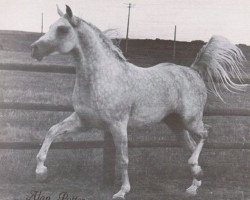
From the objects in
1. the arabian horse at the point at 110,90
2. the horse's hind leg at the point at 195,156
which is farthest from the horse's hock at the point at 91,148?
the arabian horse at the point at 110,90

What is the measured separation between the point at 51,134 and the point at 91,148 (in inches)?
62.8

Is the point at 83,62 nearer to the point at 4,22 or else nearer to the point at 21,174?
the point at 4,22

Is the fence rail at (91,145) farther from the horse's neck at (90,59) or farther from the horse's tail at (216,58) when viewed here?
the horse's neck at (90,59)

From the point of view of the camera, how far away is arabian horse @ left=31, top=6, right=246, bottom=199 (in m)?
4.18

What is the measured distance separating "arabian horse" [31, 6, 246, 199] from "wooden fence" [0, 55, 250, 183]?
60 centimetres

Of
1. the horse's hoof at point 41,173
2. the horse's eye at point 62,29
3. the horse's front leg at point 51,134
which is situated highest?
the horse's eye at point 62,29

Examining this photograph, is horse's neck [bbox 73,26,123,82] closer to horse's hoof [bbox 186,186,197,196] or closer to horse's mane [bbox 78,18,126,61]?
horse's mane [bbox 78,18,126,61]

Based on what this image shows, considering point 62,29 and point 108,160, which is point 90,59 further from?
point 108,160

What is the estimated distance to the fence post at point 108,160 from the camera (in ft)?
16.8

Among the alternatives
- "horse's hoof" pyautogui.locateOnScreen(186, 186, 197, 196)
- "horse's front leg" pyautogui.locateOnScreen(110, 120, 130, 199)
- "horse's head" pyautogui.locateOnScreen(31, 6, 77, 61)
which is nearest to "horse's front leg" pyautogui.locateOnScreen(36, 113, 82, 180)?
"horse's front leg" pyautogui.locateOnScreen(110, 120, 130, 199)

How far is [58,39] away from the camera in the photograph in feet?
13.5

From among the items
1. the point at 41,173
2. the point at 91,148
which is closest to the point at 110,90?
the point at 41,173

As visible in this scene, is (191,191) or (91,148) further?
(91,148)

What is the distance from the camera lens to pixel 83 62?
171 inches
